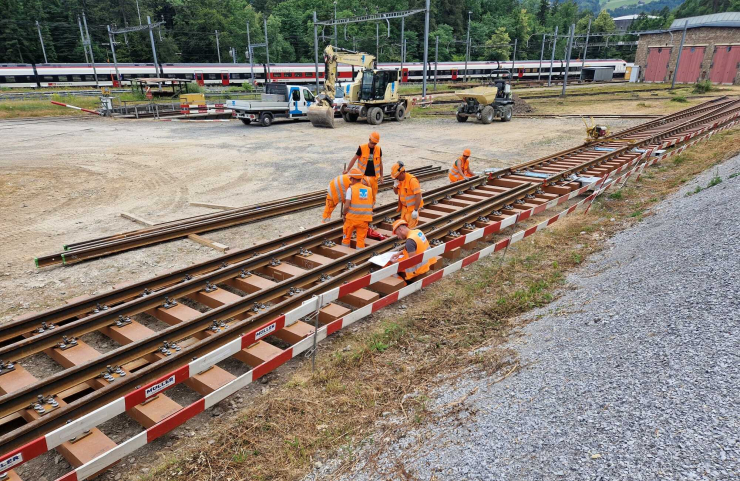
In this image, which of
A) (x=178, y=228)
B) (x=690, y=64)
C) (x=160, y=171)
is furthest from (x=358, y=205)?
(x=690, y=64)

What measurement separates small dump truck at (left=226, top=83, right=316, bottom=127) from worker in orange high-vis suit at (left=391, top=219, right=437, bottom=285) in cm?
2184

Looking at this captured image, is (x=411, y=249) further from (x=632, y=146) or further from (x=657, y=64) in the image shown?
(x=657, y=64)

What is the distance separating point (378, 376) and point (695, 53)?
72181 millimetres

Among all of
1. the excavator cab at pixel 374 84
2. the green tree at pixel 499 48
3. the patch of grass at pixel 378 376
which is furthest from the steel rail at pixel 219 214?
the green tree at pixel 499 48

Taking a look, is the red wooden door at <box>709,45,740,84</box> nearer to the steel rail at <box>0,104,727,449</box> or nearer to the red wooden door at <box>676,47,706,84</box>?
the red wooden door at <box>676,47,706,84</box>

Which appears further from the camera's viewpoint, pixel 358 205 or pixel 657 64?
pixel 657 64

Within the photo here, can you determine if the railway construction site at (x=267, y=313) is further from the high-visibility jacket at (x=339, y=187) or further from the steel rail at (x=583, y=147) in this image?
the high-visibility jacket at (x=339, y=187)

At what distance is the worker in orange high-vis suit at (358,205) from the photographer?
23.5ft

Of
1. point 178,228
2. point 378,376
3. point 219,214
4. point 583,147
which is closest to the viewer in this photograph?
point 378,376

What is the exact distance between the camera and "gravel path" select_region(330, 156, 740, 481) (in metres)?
2.90

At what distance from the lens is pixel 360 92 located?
26.9m

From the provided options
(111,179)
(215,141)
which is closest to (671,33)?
(215,141)

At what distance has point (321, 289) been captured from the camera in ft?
20.1

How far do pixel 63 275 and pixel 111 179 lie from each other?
25.9 ft
